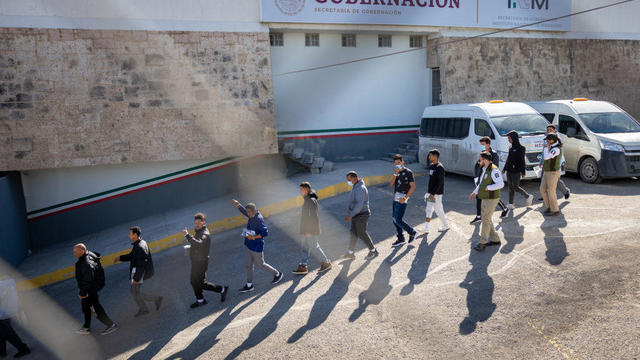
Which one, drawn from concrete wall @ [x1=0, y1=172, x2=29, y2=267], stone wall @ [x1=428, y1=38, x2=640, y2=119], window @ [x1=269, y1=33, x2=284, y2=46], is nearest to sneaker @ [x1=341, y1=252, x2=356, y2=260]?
concrete wall @ [x1=0, y1=172, x2=29, y2=267]

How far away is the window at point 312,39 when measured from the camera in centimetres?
1755

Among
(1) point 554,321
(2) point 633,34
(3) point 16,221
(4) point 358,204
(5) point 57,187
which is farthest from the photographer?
(2) point 633,34

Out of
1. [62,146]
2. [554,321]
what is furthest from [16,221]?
[554,321]

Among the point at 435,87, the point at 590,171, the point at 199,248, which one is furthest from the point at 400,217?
the point at 435,87

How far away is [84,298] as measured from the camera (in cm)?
725

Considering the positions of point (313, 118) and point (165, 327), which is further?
point (313, 118)

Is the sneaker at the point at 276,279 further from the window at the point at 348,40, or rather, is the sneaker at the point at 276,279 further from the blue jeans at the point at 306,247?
the window at the point at 348,40

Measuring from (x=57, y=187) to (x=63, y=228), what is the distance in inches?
54.3

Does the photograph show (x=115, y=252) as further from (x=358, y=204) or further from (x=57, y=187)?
(x=358, y=204)

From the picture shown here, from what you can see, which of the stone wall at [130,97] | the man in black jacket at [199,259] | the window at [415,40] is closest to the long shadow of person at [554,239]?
the man in black jacket at [199,259]

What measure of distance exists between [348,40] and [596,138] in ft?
31.9

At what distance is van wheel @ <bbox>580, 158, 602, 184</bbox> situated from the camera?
40.6 ft

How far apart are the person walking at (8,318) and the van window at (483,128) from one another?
1137 cm

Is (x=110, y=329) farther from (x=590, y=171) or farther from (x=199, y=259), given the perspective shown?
(x=590, y=171)
